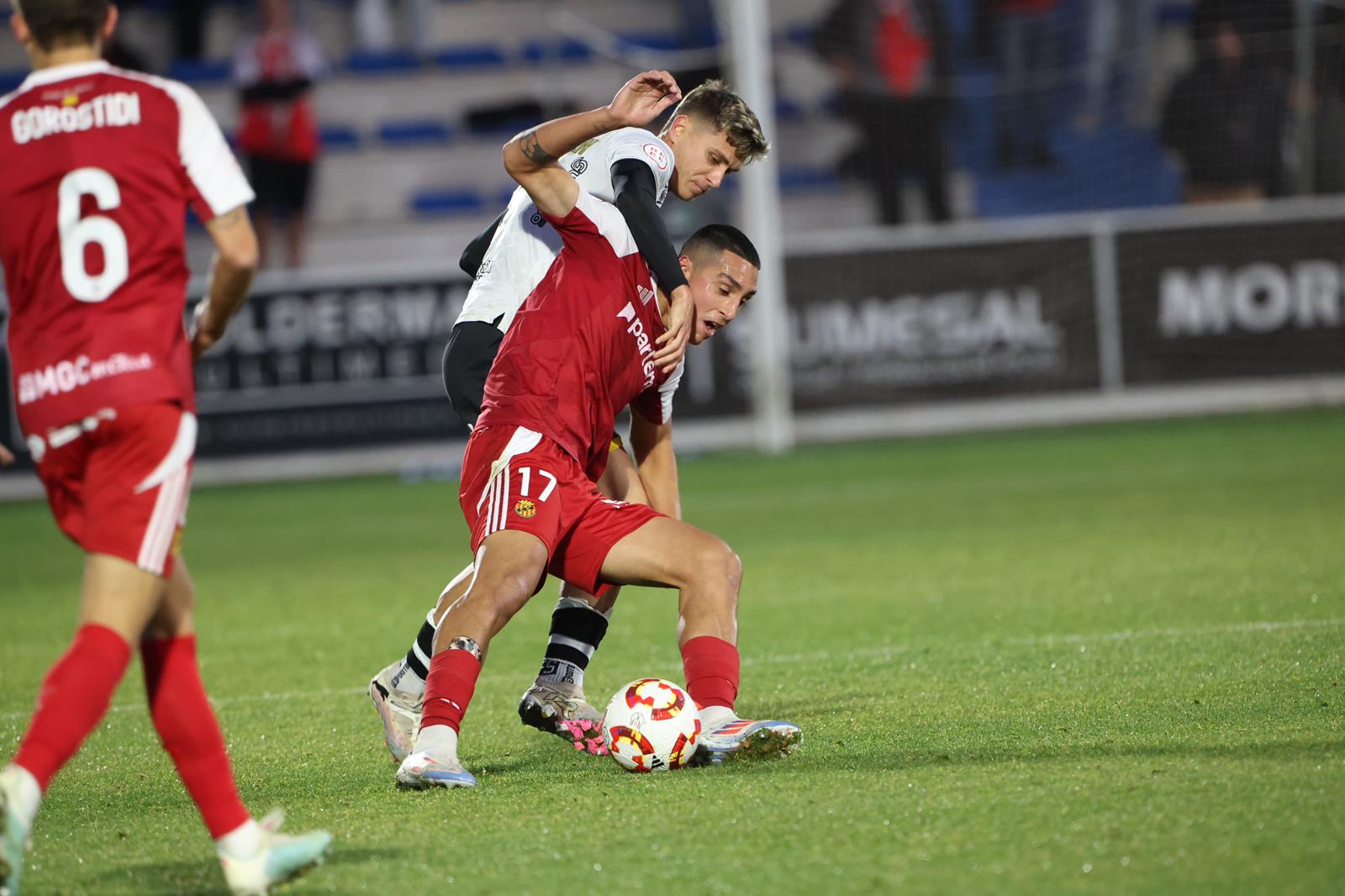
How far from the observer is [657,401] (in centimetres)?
523

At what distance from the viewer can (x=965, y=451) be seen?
571 inches

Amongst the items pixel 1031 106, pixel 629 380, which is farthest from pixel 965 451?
pixel 629 380

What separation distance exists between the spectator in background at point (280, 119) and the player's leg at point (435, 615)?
11.7m

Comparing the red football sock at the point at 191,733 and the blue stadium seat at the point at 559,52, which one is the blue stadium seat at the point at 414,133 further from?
the red football sock at the point at 191,733

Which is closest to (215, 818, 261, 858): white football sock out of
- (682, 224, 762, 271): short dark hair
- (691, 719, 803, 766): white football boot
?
(691, 719, 803, 766): white football boot

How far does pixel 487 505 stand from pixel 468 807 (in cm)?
91

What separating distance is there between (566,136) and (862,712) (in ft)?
6.66

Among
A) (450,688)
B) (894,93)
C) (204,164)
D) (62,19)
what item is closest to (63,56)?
(62,19)

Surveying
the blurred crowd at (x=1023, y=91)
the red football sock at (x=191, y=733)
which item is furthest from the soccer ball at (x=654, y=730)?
the blurred crowd at (x=1023, y=91)

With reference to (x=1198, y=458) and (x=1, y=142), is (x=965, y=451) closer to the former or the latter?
(x=1198, y=458)

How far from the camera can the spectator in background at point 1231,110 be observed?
54.2 feet

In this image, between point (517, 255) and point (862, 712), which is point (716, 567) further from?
point (517, 255)

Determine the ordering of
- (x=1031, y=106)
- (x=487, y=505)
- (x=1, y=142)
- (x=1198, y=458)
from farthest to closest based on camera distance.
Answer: (x=1031, y=106), (x=1198, y=458), (x=487, y=505), (x=1, y=142)

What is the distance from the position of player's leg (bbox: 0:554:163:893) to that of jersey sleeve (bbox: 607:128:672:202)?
220cm
